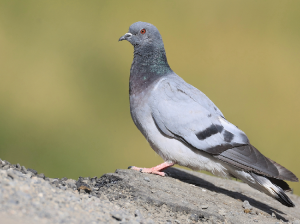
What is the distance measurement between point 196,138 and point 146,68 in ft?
3.55

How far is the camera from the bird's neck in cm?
409

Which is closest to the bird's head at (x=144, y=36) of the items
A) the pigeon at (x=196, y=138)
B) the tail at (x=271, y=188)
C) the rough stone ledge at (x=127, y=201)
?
the pigeon at (x=196, y=138)

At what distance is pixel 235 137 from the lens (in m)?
3.83

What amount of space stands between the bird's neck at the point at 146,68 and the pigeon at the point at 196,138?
0.17 ft

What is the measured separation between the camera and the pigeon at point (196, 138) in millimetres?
3707

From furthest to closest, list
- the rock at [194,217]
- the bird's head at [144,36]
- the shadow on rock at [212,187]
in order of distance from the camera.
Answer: the bird's head at [144,36] → the shadow on rock at [212,187] → the rock at [194,217]

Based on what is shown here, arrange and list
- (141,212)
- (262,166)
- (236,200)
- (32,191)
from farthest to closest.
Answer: (236,200)
(262,166)
(141,212)
(32,191)

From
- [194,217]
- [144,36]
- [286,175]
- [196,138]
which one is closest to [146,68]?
→ [144,36]

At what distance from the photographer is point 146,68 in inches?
165

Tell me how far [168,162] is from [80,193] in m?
1.26

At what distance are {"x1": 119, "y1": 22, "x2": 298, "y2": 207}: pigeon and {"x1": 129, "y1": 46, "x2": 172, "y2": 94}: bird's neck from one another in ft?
0.17

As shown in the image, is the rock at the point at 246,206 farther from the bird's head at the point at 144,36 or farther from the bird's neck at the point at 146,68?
the bird's head at the point at 144,36

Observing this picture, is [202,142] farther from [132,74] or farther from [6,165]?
[6,165]

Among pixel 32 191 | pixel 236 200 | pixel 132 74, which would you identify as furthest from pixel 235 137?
pixel 32 191
